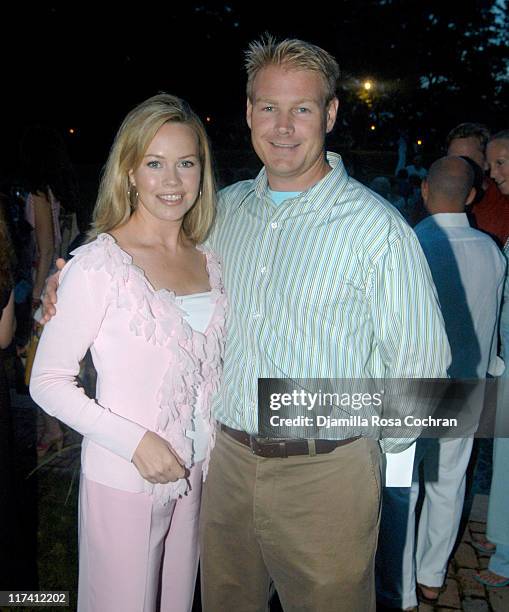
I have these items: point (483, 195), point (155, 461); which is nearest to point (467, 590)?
point (155, 461)

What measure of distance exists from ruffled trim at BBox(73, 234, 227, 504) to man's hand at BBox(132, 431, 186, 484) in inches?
3.7

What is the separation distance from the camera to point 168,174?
209cm

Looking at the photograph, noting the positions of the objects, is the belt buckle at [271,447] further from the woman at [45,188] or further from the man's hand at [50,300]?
the woman at [45,188]

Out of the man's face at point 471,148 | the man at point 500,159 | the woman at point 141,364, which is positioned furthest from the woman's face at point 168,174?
the man's face at point 471,148

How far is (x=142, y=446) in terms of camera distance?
6.04 ft

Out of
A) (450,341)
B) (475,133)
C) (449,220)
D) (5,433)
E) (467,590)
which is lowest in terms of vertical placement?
(467,590)

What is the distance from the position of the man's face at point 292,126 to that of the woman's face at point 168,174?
0.87 ft

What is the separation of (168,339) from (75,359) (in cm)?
29

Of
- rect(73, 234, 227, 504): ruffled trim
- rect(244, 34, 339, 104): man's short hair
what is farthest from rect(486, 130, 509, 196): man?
rect(73, 234, 227, 504): ruffled trim

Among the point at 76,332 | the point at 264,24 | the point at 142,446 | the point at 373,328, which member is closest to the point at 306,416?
the point at 373,328

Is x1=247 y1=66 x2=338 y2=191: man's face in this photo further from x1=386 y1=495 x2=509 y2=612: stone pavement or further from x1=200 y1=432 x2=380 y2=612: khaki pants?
x1=386 y1=495 x2=509 y2=612: stone pavement

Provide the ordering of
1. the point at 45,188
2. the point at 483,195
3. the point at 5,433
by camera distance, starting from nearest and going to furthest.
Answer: the point at 5,433
the point at 45,188
the point at 483,195

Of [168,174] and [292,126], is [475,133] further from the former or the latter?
[168,174]

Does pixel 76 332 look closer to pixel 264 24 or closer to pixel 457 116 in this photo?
pixel 264 24
